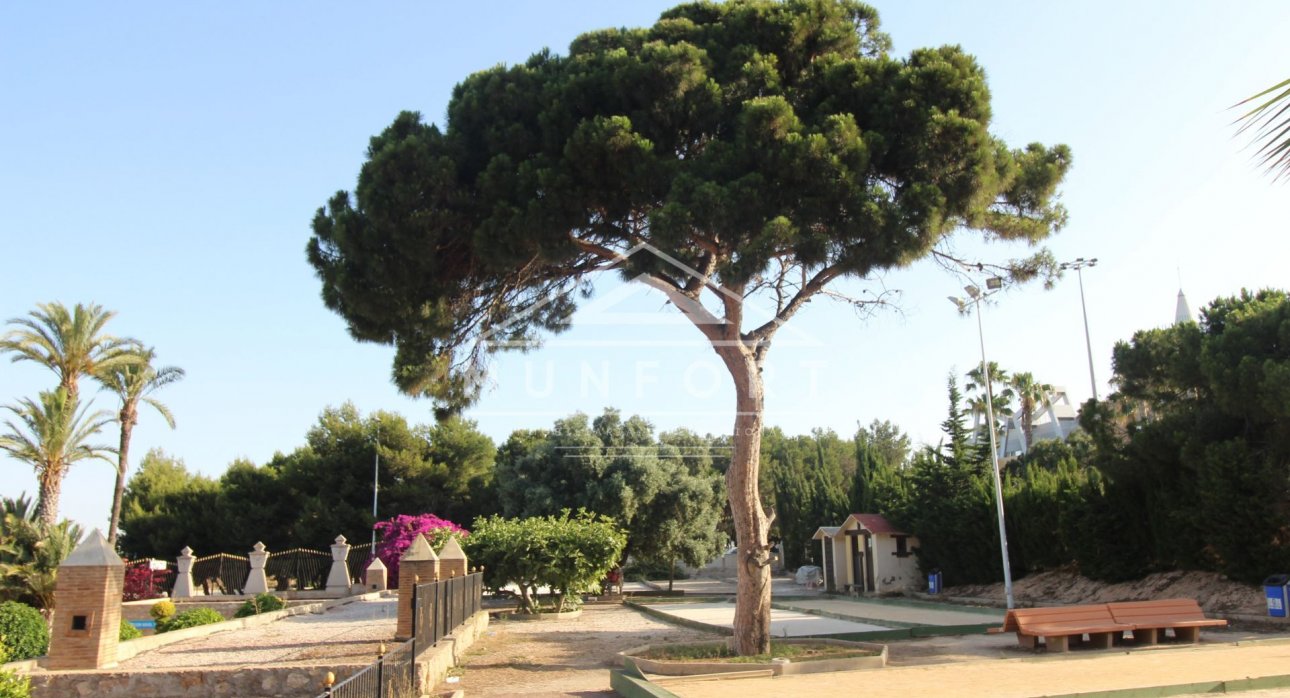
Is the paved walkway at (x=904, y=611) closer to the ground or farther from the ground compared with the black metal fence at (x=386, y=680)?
closer to the ground

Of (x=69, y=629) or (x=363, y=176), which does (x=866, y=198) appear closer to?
(x=363, y=176)

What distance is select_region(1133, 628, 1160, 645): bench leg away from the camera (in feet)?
44.3

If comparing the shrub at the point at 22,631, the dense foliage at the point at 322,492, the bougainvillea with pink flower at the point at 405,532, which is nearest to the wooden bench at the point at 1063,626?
the shrub at the point at 22,631

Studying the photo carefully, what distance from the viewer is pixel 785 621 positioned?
19984 mm

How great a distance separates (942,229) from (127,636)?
1467 centimetres

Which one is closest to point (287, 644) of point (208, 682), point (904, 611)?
point (208, 682)

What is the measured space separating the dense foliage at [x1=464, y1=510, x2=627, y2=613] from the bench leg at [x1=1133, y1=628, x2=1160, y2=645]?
11.6m

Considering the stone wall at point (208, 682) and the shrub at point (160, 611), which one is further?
the shrub at point (160, 611)

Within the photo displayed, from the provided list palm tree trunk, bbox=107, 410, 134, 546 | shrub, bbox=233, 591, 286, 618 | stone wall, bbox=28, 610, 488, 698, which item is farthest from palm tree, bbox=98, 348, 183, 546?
stone wall, bbox=28, 610, 488, 698

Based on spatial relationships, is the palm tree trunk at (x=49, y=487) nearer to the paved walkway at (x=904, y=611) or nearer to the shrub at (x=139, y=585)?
the shrub at (x=139, y=585)

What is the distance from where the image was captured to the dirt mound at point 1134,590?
18656 mm

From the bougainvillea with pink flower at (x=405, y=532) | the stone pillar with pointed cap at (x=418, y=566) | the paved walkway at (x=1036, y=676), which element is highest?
the bougainvillea with pink flower at (x=405, y=532)

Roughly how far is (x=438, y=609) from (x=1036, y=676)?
23.7 feet

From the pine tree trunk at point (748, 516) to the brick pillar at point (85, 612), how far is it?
7.98 m
